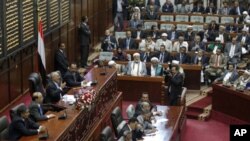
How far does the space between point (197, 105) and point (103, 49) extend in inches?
162

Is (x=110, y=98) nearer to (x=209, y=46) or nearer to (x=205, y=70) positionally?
(x=205, y=70)

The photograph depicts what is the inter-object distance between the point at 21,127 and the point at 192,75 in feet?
25.8

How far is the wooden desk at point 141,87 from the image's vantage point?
14.1 m

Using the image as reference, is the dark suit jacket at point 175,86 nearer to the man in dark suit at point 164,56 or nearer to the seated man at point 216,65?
the man in dark suit at point 164,56

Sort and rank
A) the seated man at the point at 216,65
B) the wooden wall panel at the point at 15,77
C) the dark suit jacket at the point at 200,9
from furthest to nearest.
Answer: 1. the dark suit jacket at the point at 200,9
2. the seated man at the point at 216,65
3. the wooden wall panel at the point at 15,77

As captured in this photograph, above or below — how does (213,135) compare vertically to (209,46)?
below

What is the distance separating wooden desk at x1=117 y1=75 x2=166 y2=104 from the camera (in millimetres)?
14070

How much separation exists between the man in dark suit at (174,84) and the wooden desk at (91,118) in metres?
1.49

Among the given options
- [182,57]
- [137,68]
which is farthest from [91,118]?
[182,57]

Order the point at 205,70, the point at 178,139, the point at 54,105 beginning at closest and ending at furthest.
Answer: the point at 54,105 < the point at 178,139 < the point at 205,70

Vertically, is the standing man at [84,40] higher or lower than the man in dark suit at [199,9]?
lower

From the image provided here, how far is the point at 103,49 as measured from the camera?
16.8 meters

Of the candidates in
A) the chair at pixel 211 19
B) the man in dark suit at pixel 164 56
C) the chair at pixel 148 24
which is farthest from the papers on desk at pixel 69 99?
the chair at pixel 211 19

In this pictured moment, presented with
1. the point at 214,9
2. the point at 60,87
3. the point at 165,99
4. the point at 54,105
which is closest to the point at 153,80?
the point at 165,99
